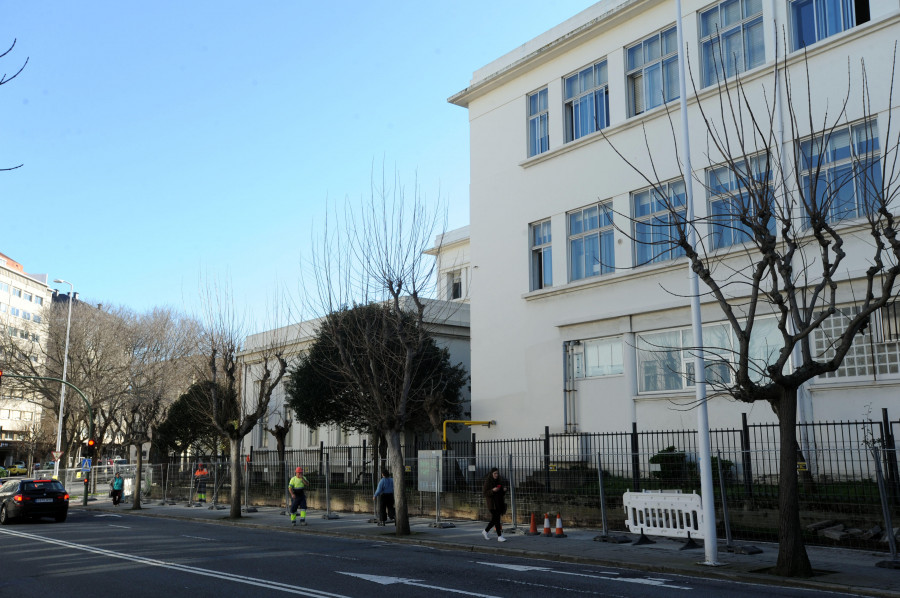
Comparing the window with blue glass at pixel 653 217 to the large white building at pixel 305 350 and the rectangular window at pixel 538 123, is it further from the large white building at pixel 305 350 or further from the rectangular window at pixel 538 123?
the large white building at pixel 305 350

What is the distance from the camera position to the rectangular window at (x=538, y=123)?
87.5 ft

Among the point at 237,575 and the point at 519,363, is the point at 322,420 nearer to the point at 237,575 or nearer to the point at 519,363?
the point at 519,363

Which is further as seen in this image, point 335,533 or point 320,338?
point 320,338

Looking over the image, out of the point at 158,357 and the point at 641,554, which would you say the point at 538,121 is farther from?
the point at 158,357

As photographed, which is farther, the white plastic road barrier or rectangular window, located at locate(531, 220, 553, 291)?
rectangular window, located at locate(531, 220, 553, 291)

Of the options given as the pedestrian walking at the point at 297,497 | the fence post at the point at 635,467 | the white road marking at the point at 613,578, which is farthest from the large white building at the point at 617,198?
the white road marking at the point at 613,578

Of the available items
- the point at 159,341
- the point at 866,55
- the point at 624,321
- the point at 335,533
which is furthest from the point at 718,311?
the point at 159,341

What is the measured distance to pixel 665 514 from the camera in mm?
15227

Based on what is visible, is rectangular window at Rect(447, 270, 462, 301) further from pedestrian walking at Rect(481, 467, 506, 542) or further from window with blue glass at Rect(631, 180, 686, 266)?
pedestrian walking at Rect(481, 467, 506, 542)

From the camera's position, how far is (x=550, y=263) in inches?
1019

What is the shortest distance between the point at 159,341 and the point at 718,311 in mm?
37405

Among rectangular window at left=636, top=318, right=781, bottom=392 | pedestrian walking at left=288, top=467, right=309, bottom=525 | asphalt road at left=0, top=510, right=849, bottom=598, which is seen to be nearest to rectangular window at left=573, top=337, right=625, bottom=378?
rectangular window at left=636, top=318, right=781, bottom=392

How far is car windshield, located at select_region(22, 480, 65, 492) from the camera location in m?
25.3

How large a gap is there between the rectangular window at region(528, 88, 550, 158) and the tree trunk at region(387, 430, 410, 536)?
1161 centimetres
